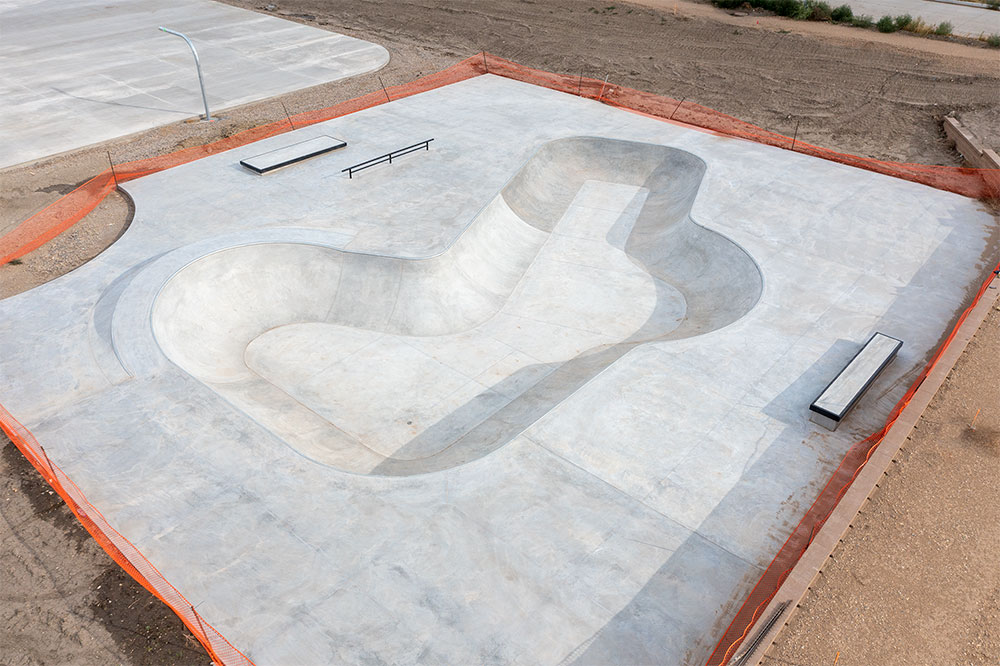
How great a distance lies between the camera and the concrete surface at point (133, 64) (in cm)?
2320

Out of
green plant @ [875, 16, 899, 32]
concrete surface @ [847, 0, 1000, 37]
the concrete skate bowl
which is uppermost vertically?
concrete surface @ [847, 0, 1000, 37]

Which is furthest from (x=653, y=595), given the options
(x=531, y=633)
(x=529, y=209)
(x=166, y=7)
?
(x=166, y=7)

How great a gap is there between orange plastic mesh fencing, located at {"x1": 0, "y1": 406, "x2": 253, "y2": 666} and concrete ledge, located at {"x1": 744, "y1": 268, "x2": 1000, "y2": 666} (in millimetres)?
6333

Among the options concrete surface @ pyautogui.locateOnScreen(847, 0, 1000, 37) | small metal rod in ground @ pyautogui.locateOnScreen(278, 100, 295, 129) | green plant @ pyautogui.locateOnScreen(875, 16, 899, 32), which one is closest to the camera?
small metal rod in ground @ pyautogui.locateOnScreen(278, 100, 295, 129)

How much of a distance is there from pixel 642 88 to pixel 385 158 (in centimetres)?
1292

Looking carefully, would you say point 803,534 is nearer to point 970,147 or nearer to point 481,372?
point 481,372

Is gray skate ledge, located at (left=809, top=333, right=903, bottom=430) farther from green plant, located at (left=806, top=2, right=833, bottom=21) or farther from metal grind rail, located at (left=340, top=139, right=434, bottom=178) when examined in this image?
green plant, located at (left=806, top=2, right=833, bottom=21)

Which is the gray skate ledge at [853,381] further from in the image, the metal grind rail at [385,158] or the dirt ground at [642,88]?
the metal grind rail at [385,158]

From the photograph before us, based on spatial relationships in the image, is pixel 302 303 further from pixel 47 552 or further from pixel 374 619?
pixel 374 619

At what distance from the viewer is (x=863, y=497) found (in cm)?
954

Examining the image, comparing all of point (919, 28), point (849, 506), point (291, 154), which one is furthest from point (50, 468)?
point (919, 28)

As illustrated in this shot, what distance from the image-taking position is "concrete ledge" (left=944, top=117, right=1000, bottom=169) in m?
20.1

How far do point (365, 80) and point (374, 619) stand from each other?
24570 mm

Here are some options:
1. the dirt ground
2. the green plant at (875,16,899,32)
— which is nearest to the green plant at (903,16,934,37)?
the green plant at (875,16,899,32)
